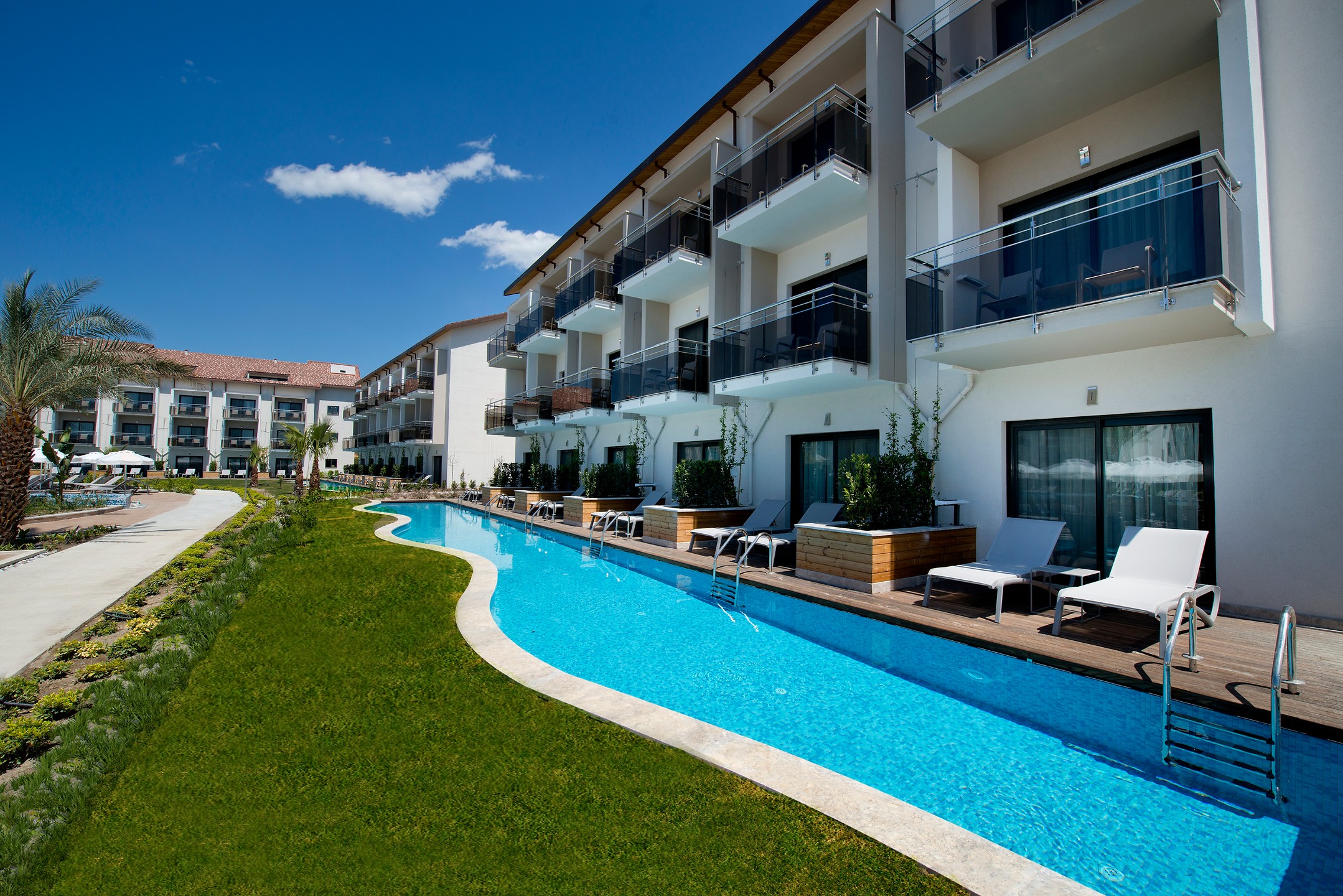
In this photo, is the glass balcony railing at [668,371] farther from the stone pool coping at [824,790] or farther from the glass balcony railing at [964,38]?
the stone pool coping at [824,790]

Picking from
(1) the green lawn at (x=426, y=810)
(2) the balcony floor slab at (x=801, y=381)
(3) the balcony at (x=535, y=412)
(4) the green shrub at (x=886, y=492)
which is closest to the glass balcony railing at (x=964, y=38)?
(2) the balcony floor slab at (x=801, y=381)

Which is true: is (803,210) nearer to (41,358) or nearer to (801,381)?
(801,381)

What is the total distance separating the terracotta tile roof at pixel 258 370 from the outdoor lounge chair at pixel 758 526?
190ft

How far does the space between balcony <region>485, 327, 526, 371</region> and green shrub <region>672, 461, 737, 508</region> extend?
15334mm

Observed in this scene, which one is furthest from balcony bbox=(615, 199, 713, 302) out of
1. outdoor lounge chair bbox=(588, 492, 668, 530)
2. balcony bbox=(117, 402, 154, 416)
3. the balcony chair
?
balcony bbox=(117, 402, 154, 416)

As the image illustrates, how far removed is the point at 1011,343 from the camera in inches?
282

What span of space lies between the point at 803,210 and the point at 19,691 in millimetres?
11496

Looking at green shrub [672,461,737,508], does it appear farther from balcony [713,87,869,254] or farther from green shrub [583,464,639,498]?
balcony [713,87,869,254]

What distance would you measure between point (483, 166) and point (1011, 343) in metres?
36.7

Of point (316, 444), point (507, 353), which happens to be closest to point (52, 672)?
point (507, 353)

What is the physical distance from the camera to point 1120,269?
6082 mm

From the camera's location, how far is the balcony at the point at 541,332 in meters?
22.4

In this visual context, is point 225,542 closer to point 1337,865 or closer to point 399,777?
point 399,777

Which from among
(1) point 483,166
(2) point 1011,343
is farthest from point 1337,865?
(1) point 483,166
